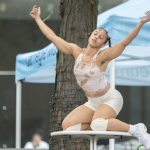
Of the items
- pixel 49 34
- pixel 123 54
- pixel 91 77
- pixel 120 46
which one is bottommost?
pixel 91 77

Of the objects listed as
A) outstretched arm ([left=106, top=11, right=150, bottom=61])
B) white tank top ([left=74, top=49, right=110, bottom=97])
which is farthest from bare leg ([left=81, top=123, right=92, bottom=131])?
outstretched arm ([left=106, top=11, right=150, bottom=61])

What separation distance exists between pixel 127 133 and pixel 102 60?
2.09ft

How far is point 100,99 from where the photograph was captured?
8.77 ft

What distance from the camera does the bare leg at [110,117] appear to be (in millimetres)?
2479

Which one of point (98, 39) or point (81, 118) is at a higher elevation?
point (98, 39)

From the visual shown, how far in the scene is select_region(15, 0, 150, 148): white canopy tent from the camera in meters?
3.97

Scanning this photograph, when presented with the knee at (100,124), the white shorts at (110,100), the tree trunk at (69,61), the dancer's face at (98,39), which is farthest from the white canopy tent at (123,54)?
the knee at (100,124)

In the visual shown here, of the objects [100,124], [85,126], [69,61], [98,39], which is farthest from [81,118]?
[69,61]

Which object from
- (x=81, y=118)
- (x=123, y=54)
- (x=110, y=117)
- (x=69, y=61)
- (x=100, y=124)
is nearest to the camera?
(x=100, y=124)

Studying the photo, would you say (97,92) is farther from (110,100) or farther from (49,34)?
(49,34)

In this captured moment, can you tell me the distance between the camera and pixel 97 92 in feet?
8.72

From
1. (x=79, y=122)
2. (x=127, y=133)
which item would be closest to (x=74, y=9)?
(x=79, y=122)

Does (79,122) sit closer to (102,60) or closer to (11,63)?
(102,60)

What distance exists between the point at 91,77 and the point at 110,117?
37 cm
